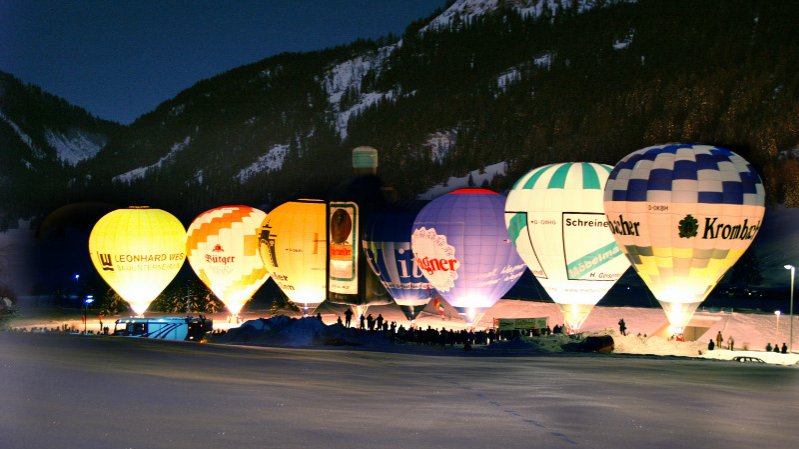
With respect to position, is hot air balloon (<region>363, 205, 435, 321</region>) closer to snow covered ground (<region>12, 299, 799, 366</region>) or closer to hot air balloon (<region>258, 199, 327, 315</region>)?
snow covered ground (<region>12, 299, 799, 366</region>)

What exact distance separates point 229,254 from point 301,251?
17.8 ft

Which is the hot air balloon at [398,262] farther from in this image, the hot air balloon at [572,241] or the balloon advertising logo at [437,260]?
the hot air balloon at [572,241]

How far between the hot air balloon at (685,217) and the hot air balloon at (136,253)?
2373 cm

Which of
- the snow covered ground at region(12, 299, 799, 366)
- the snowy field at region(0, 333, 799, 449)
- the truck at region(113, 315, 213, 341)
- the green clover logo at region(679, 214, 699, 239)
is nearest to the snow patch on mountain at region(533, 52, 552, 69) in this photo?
the snow covered ground at region(12, 299, 799, 366)

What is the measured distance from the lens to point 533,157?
130 m

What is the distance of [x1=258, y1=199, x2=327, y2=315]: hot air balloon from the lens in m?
44.6

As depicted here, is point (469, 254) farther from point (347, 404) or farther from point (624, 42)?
point (624, 42)

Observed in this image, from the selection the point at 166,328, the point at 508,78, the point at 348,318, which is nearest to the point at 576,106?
the point at 508,78

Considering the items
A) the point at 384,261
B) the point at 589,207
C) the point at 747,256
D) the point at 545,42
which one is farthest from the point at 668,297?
the point at 545,42

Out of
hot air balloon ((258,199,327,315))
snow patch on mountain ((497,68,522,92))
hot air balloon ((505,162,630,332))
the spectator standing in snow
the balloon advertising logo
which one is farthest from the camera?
snow patch on mountain ((497,68,522,92))

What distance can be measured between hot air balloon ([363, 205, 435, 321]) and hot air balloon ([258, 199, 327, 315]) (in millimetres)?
2741

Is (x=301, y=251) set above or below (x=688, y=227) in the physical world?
below

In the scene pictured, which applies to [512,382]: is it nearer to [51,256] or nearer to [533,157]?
[51,256]

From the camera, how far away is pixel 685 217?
31.9 metres
